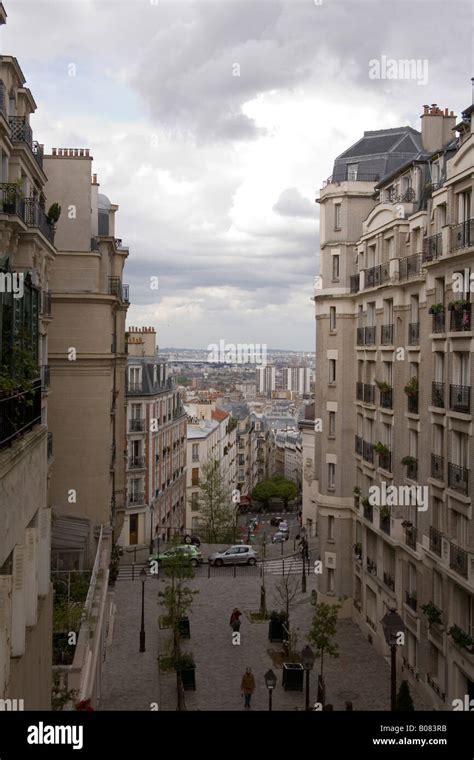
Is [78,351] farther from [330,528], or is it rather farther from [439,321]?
[439,321]

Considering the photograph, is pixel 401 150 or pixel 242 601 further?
pixel 242 601

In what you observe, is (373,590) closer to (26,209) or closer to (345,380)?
(345,380)

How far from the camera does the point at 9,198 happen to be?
63.1 feet

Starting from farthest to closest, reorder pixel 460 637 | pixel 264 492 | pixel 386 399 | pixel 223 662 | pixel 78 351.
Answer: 1. pixel 264 492
2. pixel 78 351
3. pixel 386 399
4. pixel 223 662
5. pixel 460 637

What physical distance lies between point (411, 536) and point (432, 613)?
367 cm

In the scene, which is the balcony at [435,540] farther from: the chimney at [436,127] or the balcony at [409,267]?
the chimney at [436,127]

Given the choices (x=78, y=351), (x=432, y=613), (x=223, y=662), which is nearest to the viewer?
(x=432, y=613)

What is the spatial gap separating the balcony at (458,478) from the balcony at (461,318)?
441cm

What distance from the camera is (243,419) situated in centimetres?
12500

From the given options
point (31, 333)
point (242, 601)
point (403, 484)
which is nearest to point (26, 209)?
point (31, 333)

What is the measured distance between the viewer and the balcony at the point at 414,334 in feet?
94.8

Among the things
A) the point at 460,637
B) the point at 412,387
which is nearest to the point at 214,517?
the point at 412,387
